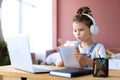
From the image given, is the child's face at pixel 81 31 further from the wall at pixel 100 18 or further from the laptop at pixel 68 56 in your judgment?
the wall at pixel 100 18

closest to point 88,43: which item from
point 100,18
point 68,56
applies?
point 68,56

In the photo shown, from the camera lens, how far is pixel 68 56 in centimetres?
144

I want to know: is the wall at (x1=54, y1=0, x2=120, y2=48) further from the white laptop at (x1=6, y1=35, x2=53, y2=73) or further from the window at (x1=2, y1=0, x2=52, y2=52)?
the white laptop at (x1=6, y1=35, x2=53, y2=73)

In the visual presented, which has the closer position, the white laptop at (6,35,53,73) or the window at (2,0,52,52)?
the white laptop at (6,35,53,73)

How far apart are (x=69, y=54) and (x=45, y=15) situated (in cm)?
397

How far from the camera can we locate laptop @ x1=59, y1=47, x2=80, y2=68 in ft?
4.65

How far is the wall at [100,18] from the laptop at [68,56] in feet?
11.7

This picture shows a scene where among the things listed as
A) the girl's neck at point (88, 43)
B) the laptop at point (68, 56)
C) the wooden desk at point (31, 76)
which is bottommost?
the wooden desk at point (31, 76)

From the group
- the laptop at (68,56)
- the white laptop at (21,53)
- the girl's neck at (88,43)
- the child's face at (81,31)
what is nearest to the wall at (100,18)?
the girl's neck at (88,43)

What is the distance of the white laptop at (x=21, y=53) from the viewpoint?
1.29 meters

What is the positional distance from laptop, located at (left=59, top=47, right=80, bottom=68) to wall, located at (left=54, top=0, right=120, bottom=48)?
11.7 feet

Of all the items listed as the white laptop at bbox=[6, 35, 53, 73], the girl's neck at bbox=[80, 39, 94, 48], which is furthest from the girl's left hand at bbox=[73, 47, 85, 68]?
the girl's neck at bbox=[80, 39, 94, 48]

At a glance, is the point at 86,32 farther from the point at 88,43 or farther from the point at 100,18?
the point at 100,18

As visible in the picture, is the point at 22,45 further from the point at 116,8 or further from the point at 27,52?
the point at 116,8
